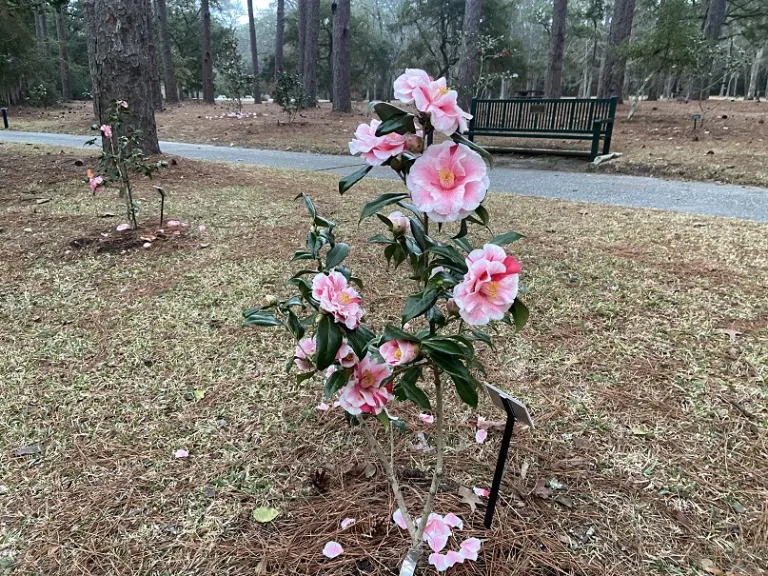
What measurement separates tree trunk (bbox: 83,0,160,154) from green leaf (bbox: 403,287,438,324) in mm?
5053

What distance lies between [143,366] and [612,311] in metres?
2.17

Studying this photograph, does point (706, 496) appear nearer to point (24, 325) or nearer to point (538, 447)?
point (538, 447)

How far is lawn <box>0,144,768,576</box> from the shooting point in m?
1.29

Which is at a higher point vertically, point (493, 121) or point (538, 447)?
point (493, 121)

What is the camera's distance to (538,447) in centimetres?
166

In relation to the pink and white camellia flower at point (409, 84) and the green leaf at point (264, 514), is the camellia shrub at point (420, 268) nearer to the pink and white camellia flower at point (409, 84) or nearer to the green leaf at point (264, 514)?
the pink and white camellia flower at point (409, 84)

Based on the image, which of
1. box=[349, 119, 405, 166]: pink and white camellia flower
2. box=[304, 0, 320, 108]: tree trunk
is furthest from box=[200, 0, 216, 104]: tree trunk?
box=[349, 119, 405, 166]: pink and white camellia flower

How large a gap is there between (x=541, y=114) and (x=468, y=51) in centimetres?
384

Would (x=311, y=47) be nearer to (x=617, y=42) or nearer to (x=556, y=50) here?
(x=556, y=50)

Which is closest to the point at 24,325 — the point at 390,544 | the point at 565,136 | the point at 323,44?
the point at 390,544

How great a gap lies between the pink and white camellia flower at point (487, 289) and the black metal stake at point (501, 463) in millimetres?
336

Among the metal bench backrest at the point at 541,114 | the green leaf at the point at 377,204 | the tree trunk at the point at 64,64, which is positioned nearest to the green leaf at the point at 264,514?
the green leaf at the point at 377,204

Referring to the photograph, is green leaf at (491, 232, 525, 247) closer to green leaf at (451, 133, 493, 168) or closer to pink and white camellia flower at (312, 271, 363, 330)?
green leaf at (451, 133, 493, 168)

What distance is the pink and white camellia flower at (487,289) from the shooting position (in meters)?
0.81
